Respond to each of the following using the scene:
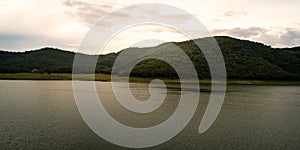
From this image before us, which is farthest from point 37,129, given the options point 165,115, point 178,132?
point 165,115

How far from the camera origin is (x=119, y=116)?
5606 centimetres

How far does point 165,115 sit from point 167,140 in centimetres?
2115

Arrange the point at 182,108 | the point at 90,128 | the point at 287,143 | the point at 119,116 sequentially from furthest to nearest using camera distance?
the point at 182,108
the point at 119,116
the point at 90,128
the point at 287,143

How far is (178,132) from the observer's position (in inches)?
1705

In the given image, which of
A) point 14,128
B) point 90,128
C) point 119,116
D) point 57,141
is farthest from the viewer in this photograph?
point 119,116

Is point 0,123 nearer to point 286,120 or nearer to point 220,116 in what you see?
point 220,116

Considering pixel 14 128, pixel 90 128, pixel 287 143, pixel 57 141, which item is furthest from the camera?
pixel 90 128

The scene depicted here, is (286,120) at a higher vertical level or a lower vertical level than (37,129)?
lower

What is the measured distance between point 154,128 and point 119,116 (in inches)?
454

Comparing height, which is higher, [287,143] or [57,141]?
[57,141]

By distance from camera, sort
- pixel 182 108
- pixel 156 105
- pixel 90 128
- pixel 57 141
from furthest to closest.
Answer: pixel 156 105 < pixel 182 108 < pixel 90 128 < pixel 57 141

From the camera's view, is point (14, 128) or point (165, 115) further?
point (165, 115)

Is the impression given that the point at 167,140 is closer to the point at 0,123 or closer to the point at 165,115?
the point at 165,115

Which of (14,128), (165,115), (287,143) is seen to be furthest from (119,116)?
(287,143)
